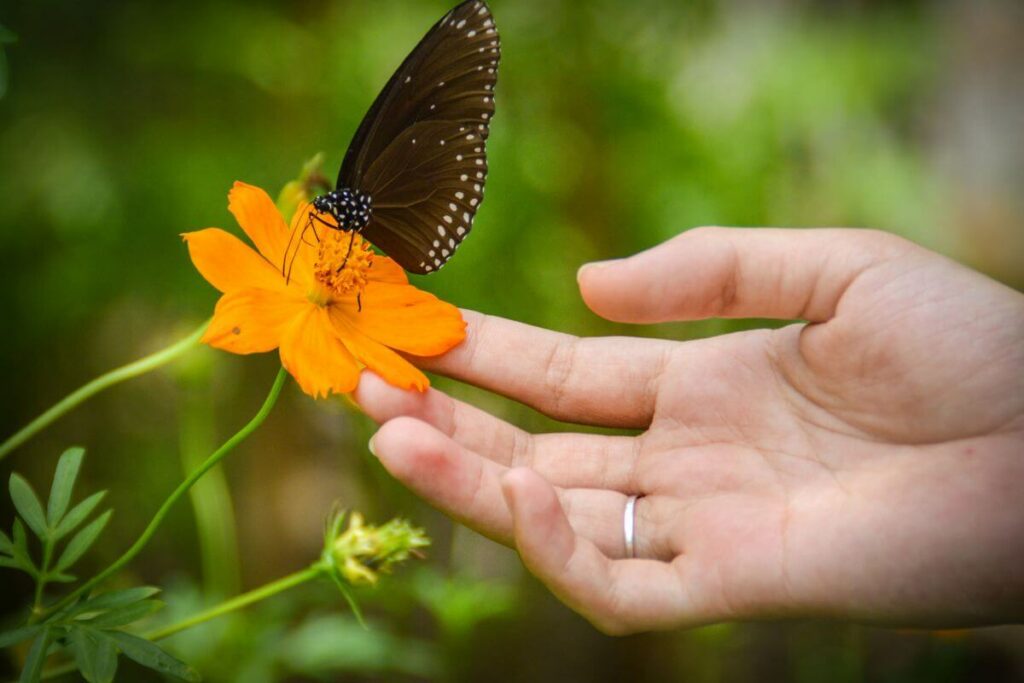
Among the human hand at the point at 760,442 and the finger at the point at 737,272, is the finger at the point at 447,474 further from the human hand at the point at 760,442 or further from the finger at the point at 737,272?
the finger at the point at 737,272

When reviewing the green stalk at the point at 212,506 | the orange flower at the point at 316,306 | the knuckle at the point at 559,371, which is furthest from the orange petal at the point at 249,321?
the green stalk at the point at 212,506

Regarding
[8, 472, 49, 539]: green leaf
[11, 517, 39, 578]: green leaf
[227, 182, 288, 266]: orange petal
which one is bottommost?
[11, 517, 39, 578]: green leaf

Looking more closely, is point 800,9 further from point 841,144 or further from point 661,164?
point 661,164

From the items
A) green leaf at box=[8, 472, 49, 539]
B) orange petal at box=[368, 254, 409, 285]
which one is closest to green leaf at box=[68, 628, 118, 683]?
green leaf at box=[8, 472, 49, 539]

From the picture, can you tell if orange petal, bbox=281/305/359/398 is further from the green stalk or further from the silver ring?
the green stalk

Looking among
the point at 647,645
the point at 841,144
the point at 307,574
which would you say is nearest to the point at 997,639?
the point at 647,645

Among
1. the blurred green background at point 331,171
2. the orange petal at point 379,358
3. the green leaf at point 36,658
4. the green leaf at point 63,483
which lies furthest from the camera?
the blurred green background at point 331,171
